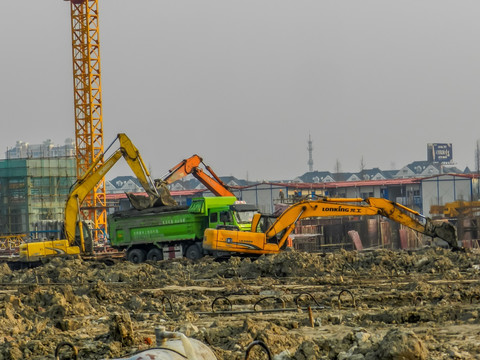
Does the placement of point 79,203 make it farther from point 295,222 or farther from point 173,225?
point 295,222

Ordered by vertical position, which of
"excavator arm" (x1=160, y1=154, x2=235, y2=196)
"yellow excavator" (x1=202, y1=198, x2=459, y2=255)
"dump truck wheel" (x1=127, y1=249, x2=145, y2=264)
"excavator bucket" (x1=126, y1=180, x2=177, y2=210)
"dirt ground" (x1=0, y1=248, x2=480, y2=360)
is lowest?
"dirt ground" (x1=0, y1=248, x2=480, y2=360)

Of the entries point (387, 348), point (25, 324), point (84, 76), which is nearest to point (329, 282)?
point (25, 324)

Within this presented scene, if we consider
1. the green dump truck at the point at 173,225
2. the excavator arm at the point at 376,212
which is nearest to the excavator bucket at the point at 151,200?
the green dump truck at the point at 173,225

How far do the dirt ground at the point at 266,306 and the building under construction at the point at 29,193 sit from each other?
3120 cm

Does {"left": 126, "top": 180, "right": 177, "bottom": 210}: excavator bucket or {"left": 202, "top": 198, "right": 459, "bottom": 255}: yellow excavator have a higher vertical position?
{"left": 126, "top": 180, "right": 177, "bottom": 210}: excavator bucket

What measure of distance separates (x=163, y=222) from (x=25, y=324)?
1684cm

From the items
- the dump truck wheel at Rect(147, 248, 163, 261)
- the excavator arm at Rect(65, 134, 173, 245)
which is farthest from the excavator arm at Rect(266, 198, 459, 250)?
the excavator arm at Rect(65, 134, 173, 245)

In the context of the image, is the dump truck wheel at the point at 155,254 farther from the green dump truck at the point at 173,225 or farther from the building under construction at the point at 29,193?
the building under construction at the point at 29,193

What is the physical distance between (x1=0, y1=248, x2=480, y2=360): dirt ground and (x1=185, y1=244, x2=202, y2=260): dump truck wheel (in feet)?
6.76

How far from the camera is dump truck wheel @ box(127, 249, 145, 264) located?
33.9 meters

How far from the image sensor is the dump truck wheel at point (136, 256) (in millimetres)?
33875

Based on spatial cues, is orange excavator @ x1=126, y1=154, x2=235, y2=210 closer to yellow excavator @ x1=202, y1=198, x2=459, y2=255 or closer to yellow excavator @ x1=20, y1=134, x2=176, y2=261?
yellow excavator @ x1=20, y1=134, x2=176, y2=261

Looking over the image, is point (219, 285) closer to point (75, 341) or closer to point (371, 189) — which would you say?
point (75, 341)

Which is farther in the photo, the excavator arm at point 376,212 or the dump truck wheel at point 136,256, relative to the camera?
the dump truck wheel at point 136,256
